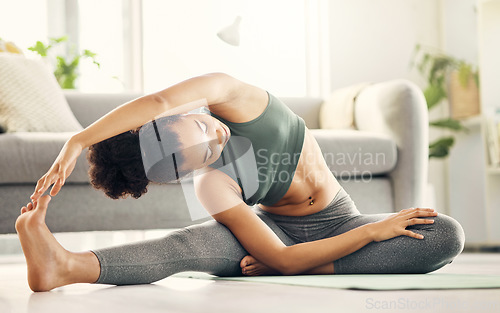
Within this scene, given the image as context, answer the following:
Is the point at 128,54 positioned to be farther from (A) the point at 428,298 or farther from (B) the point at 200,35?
(A) the point at 428,298

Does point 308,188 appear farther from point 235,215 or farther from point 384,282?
point 384,282

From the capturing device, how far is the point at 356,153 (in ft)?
7.34

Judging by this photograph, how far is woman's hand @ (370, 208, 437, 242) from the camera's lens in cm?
125

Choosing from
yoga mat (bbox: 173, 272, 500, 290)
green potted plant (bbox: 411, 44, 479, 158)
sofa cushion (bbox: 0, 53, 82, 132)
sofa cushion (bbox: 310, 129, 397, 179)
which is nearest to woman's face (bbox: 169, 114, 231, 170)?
yoga mat (bbox: 173, 272, 500, 290)

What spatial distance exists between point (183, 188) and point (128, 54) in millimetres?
1964

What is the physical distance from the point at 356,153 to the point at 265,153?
3.32 ft

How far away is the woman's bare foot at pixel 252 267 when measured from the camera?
4.33ft

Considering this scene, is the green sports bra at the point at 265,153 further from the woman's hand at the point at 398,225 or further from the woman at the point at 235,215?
the woman's hand at the point at 398,225

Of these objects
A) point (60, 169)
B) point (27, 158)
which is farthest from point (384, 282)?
point (27, 158)

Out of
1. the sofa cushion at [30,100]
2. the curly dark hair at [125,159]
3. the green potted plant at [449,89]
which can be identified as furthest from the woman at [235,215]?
the green potted plant at [449,89]

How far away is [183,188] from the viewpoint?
2.02m

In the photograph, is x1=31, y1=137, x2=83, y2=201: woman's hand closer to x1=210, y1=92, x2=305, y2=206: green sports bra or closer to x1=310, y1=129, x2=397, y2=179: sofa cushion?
x1=210, y1=92, x2=305, y2=206: green sports bra

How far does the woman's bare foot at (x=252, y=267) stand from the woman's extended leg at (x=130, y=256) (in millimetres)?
15

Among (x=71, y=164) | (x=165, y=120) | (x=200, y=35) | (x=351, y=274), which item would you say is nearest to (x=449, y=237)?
(x=351, y=274)
